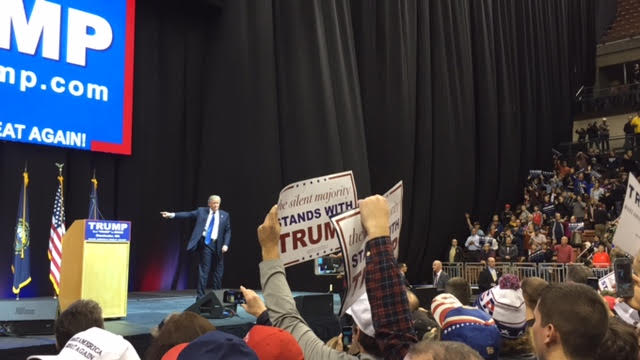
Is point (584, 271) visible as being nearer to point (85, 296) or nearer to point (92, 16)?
point (85, 296)

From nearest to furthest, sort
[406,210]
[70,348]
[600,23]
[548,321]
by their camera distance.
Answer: [548,321], [70,348], [406,210], [600,23]

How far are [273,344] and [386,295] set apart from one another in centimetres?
31

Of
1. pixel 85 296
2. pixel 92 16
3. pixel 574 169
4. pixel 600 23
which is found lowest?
pixel 85 296

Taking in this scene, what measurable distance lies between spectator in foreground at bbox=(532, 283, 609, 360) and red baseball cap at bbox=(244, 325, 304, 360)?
60 cm

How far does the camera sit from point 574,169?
1750cm

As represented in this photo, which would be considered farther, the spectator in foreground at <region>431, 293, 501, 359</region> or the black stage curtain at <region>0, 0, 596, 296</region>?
the black stage curtain at <region>0, 0, 596, 296</region>

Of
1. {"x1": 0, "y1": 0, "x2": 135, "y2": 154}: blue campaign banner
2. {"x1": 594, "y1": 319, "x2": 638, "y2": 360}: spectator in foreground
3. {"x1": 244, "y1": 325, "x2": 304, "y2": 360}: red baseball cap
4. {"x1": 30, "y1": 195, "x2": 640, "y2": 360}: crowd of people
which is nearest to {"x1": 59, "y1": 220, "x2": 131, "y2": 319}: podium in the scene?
{"x1": 0, "y1": 0, "x2": 135, "y2": 154}: blue campaign banner

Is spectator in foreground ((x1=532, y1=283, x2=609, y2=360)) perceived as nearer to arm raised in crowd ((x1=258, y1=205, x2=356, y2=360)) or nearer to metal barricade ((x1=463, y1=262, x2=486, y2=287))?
arm raised in crowd ((x1=258, y1=205, x2=356, y2=360))

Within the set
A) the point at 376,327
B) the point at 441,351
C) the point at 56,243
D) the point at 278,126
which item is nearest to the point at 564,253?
the point at 278,126

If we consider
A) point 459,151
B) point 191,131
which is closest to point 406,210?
point 459,151

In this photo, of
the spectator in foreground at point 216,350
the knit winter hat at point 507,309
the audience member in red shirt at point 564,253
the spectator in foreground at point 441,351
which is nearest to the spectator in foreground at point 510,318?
the knit winter hat at point 507,309

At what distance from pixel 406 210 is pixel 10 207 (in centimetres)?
818

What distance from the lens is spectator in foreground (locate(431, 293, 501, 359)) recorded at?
3002mm

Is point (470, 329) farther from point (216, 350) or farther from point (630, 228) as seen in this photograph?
point (216, 350)
